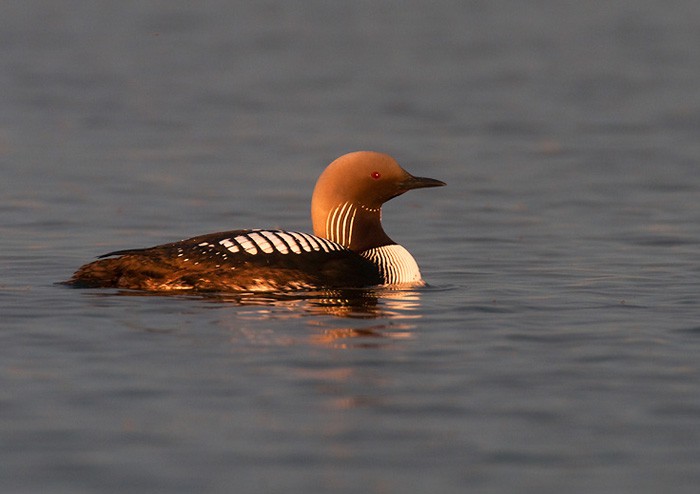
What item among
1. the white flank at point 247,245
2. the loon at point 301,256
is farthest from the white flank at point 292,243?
the white flank at point 247,245

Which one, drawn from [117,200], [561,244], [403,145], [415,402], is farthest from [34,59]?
[415,402]

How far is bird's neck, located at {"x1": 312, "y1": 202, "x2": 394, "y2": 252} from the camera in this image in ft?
30.1

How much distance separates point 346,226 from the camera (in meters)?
9.20

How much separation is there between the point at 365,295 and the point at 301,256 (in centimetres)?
41

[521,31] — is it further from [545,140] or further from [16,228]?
[16,228]

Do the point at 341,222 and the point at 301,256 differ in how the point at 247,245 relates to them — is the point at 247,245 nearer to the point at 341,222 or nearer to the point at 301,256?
the point at 301,256

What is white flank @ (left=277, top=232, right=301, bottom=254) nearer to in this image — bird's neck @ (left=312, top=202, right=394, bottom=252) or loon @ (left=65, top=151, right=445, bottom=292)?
loon @ (left=65, top=151, right=445, bottom=292)

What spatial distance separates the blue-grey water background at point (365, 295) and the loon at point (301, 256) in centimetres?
19

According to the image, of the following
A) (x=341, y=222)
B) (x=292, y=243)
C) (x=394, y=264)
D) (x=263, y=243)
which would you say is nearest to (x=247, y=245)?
(x=263, y=243)

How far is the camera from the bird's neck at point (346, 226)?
30.1 feet

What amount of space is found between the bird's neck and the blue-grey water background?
19.8 inches

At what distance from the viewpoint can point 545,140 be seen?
16172 mm

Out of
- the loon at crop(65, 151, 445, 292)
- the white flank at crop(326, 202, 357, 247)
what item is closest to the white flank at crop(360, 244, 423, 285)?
the loon at crop(65, 151, 445, 292)

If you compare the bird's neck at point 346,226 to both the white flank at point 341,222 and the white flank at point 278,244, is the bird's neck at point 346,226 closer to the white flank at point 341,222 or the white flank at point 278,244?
the white flank at point 341,222
